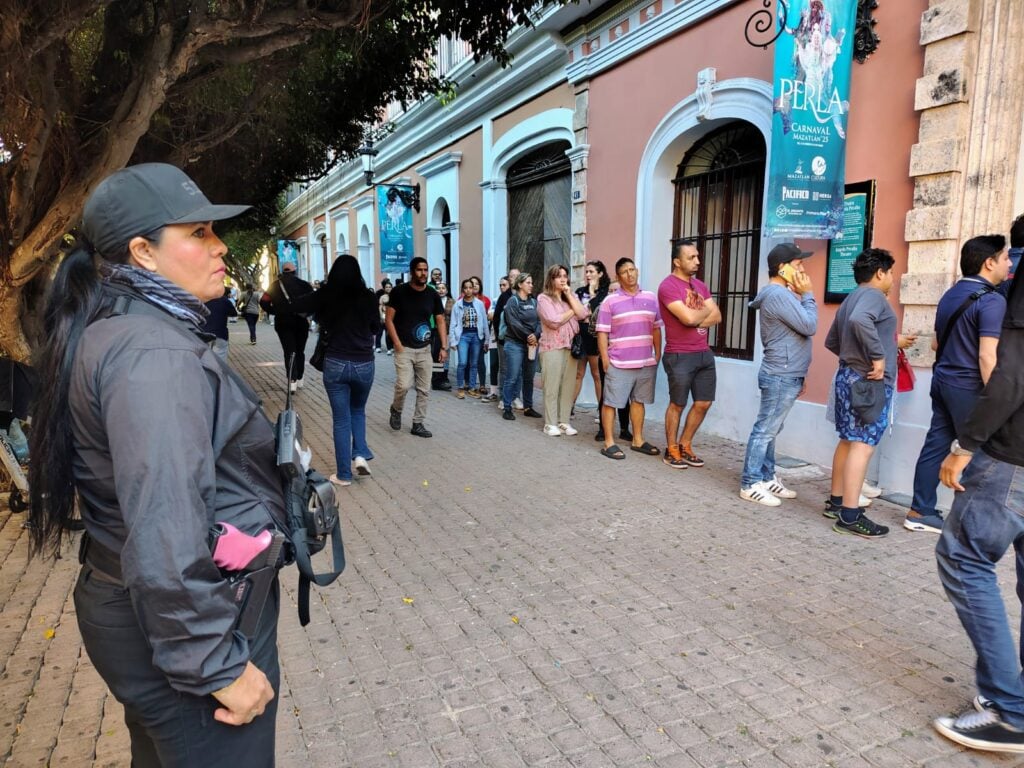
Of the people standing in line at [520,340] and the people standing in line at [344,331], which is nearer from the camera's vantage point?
the people standing in line at [344,331]

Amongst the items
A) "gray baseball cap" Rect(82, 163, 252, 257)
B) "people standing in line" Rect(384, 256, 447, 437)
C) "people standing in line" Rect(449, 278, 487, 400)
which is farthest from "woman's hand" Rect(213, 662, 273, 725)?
"people standing in line" Rect(449, 278, 487, 400)

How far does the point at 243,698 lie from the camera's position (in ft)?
4.20

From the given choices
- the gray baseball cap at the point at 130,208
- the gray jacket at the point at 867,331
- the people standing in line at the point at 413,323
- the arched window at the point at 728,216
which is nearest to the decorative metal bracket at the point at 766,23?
the arched window at the point at 728,216

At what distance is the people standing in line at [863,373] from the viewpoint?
4.22 meters

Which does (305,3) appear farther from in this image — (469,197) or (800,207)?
(469,197)

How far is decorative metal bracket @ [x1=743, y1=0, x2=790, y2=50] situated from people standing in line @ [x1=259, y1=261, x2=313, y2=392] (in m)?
5.05

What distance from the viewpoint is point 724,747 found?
2.45 m

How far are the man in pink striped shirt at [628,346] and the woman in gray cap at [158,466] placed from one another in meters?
5.06

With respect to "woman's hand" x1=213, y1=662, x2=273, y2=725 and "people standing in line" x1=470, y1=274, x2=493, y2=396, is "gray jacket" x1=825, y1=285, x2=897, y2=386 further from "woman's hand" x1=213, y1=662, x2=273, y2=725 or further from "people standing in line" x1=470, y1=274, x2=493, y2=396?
A: "people standing in line" x1=470, y1=274, x2=493, y2=396

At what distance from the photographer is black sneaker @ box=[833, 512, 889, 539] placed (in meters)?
4.36

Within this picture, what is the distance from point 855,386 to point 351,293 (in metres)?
3.75

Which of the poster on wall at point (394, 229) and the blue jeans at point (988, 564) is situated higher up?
the poster on wall at point (394, 229)

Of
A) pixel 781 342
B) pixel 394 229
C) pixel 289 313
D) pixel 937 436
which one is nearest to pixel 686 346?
pixel 781 342

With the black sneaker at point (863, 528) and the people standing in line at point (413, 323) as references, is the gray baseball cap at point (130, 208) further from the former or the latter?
the people standing in line at point (413, 323)
